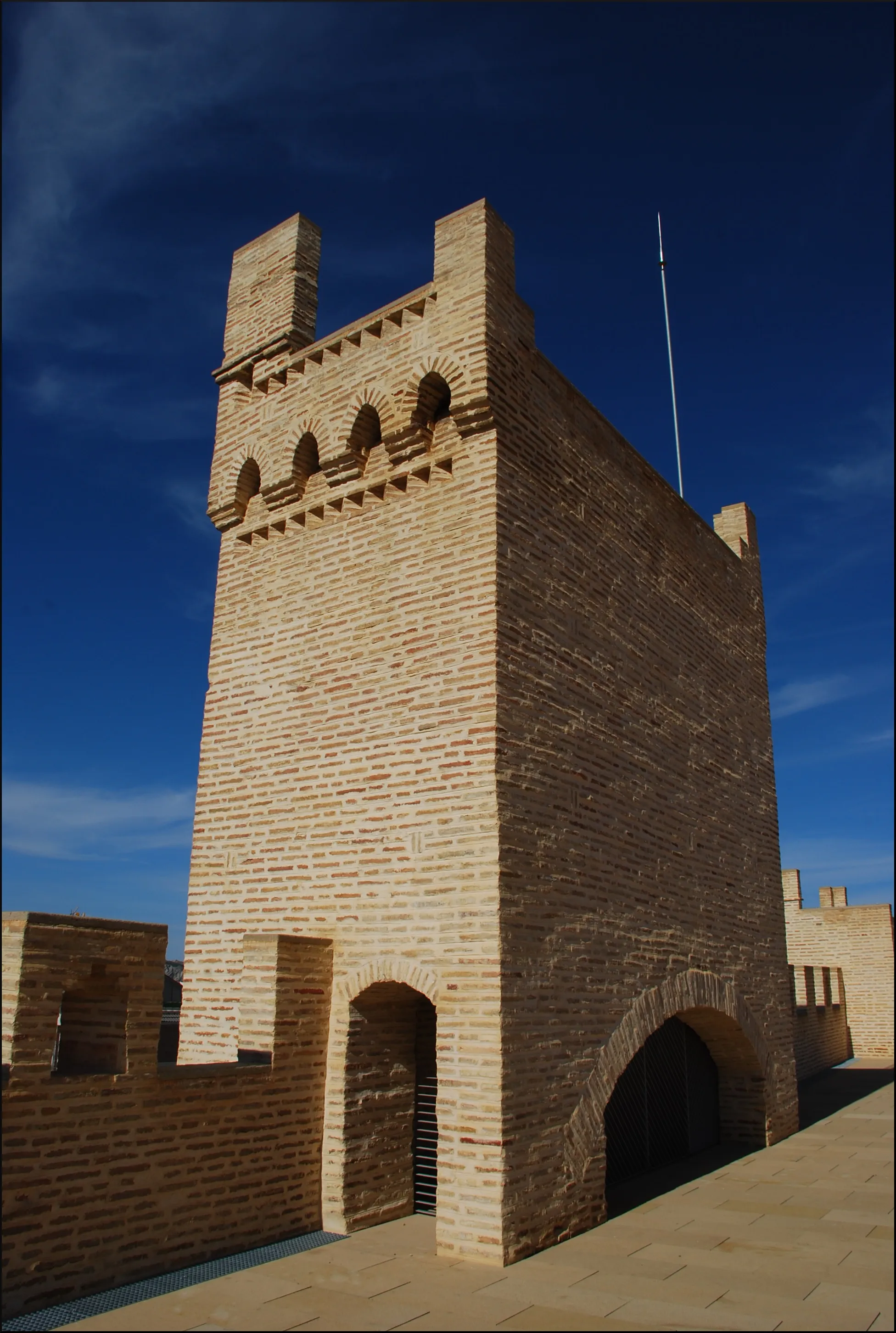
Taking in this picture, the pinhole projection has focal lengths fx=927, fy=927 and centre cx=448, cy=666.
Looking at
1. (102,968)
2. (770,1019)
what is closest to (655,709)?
(770,1019)

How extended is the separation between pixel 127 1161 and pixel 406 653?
3706mm

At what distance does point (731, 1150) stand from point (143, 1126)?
6.89m

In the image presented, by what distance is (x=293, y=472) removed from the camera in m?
8.27

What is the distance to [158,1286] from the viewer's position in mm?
5121

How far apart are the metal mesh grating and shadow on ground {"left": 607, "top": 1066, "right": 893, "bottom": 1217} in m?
2.37

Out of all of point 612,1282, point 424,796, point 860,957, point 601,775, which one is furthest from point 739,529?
point 860,957

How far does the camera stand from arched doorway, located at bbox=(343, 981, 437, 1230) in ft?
21.4

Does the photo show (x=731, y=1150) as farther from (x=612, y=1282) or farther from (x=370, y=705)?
(x=370, y=705)

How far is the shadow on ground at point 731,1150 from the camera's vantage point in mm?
7645

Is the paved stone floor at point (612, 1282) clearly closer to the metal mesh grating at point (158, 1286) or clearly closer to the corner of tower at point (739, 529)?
the metal mesh grating at point (158, 1286)

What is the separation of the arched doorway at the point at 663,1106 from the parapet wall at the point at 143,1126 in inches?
121

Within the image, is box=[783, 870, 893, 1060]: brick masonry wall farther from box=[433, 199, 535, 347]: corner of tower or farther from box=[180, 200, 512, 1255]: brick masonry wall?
box=[433, 199, 535, 347]: corner of tower

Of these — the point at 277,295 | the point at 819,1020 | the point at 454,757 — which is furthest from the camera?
the point at 819,1020

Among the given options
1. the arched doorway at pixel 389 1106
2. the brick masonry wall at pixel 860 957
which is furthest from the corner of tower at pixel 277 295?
the brick masonry wall at pixel 860 957
